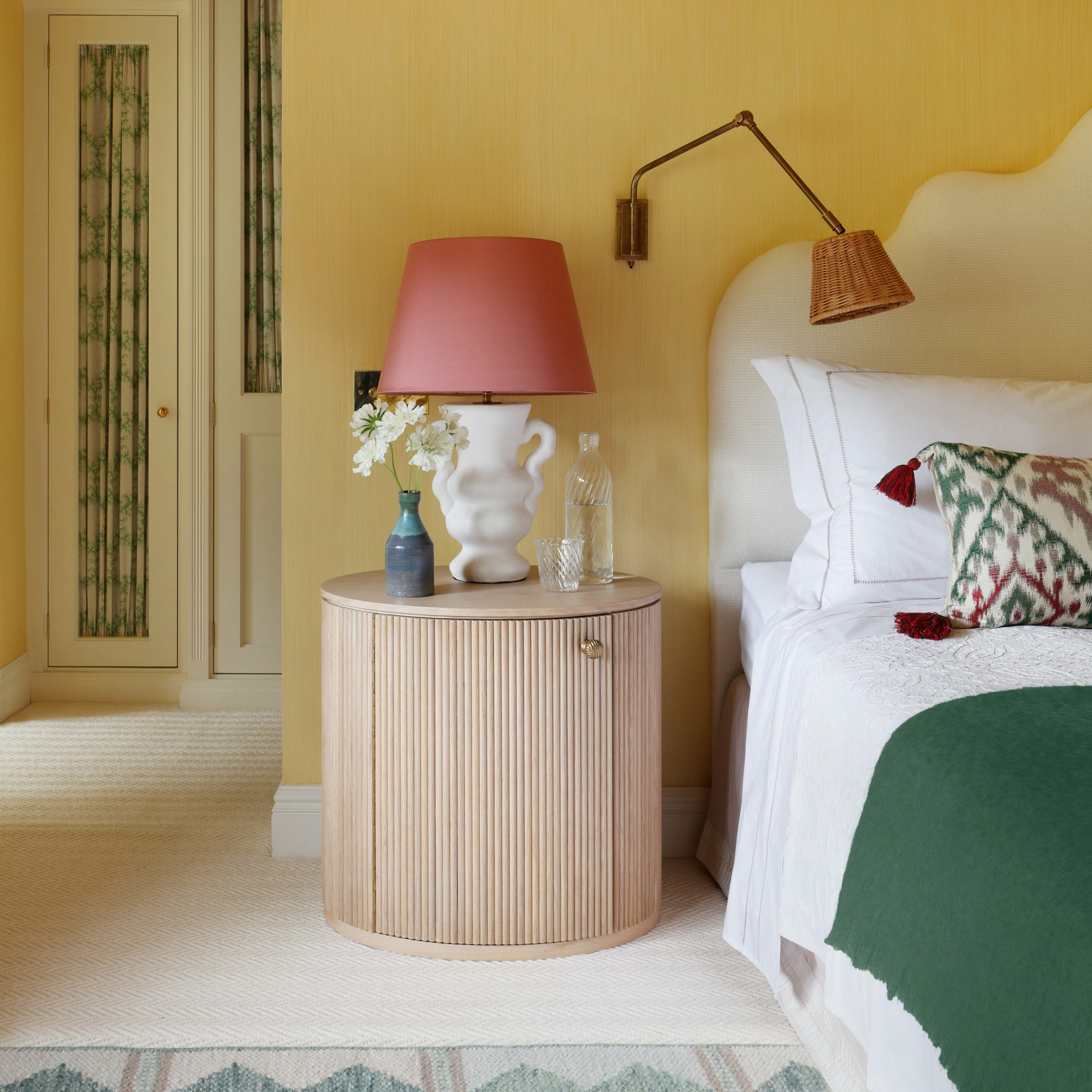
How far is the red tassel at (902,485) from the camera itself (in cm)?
185

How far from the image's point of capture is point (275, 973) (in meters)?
1.83

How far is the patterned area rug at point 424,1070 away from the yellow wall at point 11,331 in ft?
7.84

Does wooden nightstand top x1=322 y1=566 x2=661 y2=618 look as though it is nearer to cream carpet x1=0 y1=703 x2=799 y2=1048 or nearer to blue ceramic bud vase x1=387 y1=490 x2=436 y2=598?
blue ceramic bud vase x1=387 y1=490 x2=436 y2=598

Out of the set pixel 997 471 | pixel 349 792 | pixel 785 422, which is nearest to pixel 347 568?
pixel 349 792

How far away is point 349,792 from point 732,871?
0.75m

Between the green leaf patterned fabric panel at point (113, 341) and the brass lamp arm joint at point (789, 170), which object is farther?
the green leaf patterned fabric panel at point (113, 341)

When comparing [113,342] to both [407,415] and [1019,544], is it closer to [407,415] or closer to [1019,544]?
[407,415]

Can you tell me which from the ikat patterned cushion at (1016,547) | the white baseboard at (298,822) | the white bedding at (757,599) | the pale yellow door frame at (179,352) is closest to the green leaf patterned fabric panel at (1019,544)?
the ikat patterned cushion at (1016,547)

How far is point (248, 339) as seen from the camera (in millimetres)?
3709

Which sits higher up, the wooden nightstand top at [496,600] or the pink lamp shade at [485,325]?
the pink lamp shade at [485,325]

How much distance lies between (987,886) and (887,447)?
3.82ft

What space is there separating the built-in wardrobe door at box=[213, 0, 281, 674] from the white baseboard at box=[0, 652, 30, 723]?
2.20 feet

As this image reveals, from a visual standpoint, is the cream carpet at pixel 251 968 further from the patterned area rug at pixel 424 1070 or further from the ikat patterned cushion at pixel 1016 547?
the ikat patterned cushion at pixel 1016 547

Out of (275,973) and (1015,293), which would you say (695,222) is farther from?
(275,973)
